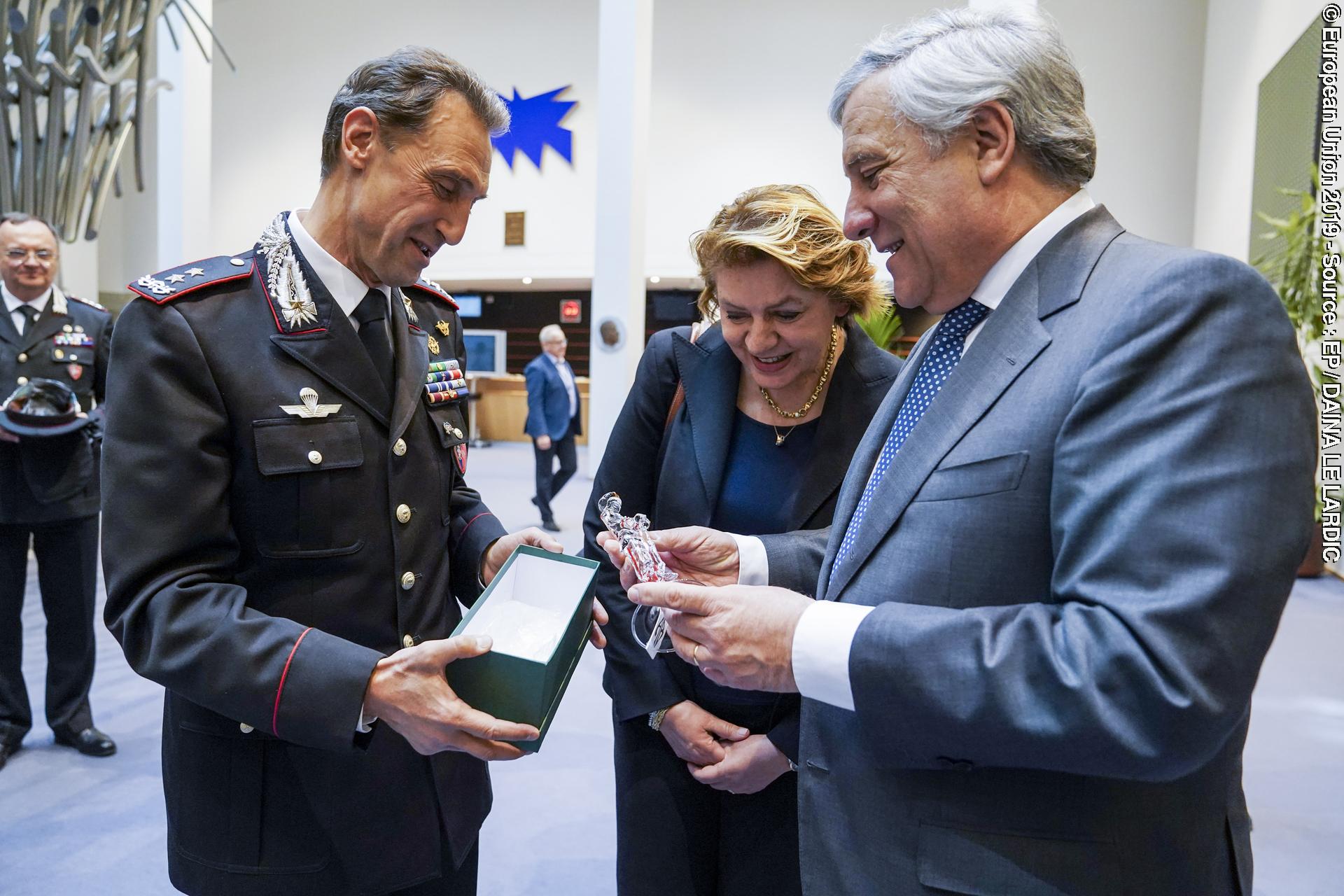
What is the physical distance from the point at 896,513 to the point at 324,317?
0.83m

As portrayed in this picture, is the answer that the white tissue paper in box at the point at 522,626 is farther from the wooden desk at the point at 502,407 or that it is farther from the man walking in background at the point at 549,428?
the wooden desk at the point at 502,407

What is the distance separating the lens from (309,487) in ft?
3.95

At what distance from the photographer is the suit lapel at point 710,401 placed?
1.65 meters

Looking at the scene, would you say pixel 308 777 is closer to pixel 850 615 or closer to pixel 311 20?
pixel 850 615

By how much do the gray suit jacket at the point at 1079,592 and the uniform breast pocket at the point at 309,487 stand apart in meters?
0.68

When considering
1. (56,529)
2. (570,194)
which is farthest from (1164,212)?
(56,529)

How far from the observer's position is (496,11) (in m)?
14.2

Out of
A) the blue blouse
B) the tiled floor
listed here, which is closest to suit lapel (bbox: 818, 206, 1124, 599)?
the blue blouse

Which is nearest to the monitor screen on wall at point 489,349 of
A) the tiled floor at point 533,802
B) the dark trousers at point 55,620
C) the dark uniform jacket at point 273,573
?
the tiled floor at point 533,802

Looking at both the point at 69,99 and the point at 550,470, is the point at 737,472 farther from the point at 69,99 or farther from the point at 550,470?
the point at 550,470

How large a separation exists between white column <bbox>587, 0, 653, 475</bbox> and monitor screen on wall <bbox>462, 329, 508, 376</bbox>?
10.7 m

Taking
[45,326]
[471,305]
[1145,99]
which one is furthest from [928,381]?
[471,305]

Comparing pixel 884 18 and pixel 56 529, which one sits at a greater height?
pixel 884 18

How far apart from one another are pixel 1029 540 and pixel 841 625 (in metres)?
0.21
